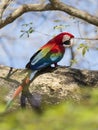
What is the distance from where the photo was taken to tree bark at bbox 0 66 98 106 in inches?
135

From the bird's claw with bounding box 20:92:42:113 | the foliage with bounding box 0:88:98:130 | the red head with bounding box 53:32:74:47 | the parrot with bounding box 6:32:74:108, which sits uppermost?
the foliage with bounding box 0:88:98:130

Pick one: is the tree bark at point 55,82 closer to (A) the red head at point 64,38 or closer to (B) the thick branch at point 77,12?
(A) the red head at point 64,38

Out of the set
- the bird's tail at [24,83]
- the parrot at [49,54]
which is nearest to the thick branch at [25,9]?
the parrot at [49,54]

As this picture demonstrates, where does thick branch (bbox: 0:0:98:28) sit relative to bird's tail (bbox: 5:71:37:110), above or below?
above

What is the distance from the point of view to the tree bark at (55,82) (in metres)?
3.42

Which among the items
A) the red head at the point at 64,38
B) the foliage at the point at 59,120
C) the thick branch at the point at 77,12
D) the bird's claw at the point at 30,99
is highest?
the thick branch at the point at 77,12

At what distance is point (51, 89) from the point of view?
3.46 m

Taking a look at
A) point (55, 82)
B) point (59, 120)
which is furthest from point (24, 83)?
point (59, 120)

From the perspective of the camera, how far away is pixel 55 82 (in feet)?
11.5

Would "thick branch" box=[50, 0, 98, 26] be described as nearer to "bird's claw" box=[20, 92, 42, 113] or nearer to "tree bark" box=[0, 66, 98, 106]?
"tree bark" box=[0, 66, 98, 106]

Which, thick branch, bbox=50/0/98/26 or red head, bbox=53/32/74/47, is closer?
red head, bbox=53/32/74/47

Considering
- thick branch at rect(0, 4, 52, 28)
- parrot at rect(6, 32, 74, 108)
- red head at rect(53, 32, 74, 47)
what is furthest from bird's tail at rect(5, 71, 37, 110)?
thick branch at rect(0, 4, 52, 28)

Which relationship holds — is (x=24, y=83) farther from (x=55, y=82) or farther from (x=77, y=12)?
(x=77, y=12)

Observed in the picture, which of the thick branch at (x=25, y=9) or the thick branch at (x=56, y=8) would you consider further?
the thick branch at (x=25, y=9)
